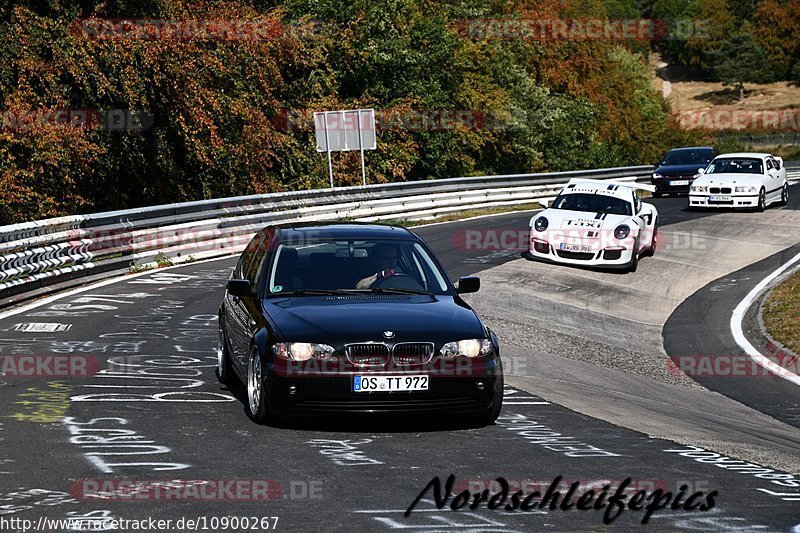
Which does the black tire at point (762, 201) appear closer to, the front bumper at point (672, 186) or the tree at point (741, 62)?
the front bumper at point (672, 186)

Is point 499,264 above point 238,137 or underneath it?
underneath

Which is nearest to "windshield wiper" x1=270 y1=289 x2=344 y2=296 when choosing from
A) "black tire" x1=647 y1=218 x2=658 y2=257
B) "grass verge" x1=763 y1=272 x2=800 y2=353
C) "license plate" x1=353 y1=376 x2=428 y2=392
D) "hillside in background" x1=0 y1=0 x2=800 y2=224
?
"license plate" x1=353 y1=376 x2=428 y2=392

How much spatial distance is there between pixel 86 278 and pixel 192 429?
10.8 metres

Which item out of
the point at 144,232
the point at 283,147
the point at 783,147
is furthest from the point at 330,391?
the point at 783,147

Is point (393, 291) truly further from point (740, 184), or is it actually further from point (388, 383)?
point (740, 184)

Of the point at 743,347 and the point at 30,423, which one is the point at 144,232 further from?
the point at 30,423

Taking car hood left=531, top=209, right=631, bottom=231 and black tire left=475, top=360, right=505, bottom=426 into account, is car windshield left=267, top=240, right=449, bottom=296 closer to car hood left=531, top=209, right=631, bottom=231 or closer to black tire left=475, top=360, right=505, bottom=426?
black tire left=475, top=360, right=505, bottom=426

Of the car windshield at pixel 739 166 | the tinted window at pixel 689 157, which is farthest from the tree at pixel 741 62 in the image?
the car windshield at pixel 739 166

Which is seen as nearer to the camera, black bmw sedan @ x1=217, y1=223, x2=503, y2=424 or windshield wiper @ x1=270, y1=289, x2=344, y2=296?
black bmw sedan @ x1=217, y1=223, x2=503, y2=424

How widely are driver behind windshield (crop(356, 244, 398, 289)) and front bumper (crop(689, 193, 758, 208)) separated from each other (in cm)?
2357

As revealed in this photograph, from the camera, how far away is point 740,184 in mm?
31516

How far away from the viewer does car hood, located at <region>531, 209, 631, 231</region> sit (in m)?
21.7

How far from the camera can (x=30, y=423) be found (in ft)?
27.9

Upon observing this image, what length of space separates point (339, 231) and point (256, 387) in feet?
6.12
